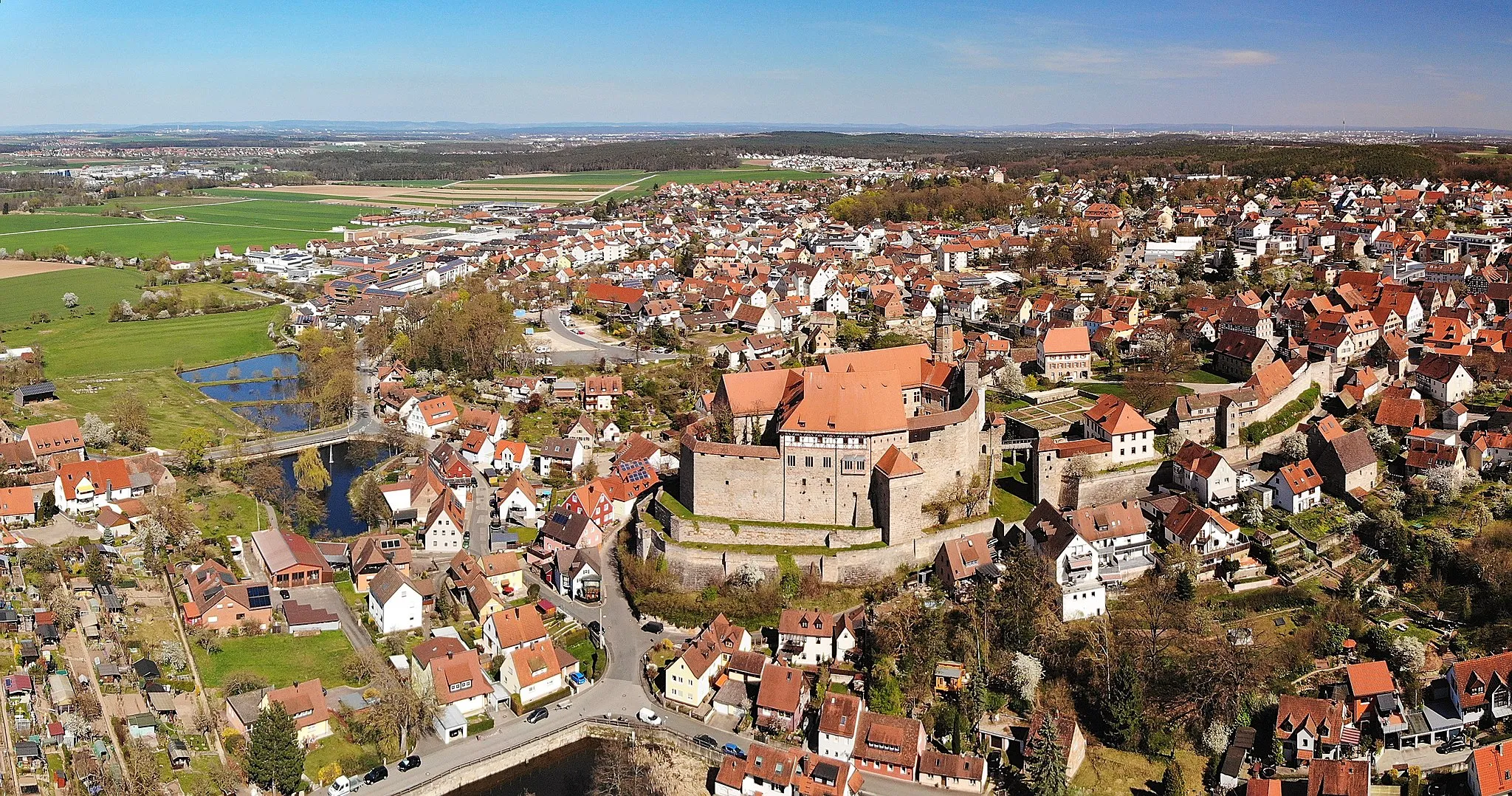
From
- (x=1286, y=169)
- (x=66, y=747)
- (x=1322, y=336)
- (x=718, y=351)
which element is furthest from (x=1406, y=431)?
(x=1286, y=169)

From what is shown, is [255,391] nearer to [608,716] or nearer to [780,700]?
[608,716]

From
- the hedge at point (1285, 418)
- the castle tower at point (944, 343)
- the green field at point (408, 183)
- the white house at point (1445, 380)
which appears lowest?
the hedge at point (1285, 418)

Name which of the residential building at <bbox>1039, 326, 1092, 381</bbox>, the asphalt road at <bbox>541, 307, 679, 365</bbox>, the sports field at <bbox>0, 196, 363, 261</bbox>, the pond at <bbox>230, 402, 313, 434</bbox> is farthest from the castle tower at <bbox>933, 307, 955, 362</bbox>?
the sports field at <bbox>0, 196, 363, 261</bbox>

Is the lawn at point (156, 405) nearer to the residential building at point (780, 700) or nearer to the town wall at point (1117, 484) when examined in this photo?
the residential building at point (780, 700)

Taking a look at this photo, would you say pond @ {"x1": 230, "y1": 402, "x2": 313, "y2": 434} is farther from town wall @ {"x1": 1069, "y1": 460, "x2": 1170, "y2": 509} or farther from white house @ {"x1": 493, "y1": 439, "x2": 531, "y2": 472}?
town wall @ {"x1": 1069, "y1": 460, "x2": 1170, "y2": 509}

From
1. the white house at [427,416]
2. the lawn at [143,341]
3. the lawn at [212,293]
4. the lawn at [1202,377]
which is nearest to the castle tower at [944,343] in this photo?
the lawn at [1202,377]

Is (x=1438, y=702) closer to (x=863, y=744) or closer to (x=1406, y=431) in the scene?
(x=863, y=744)
